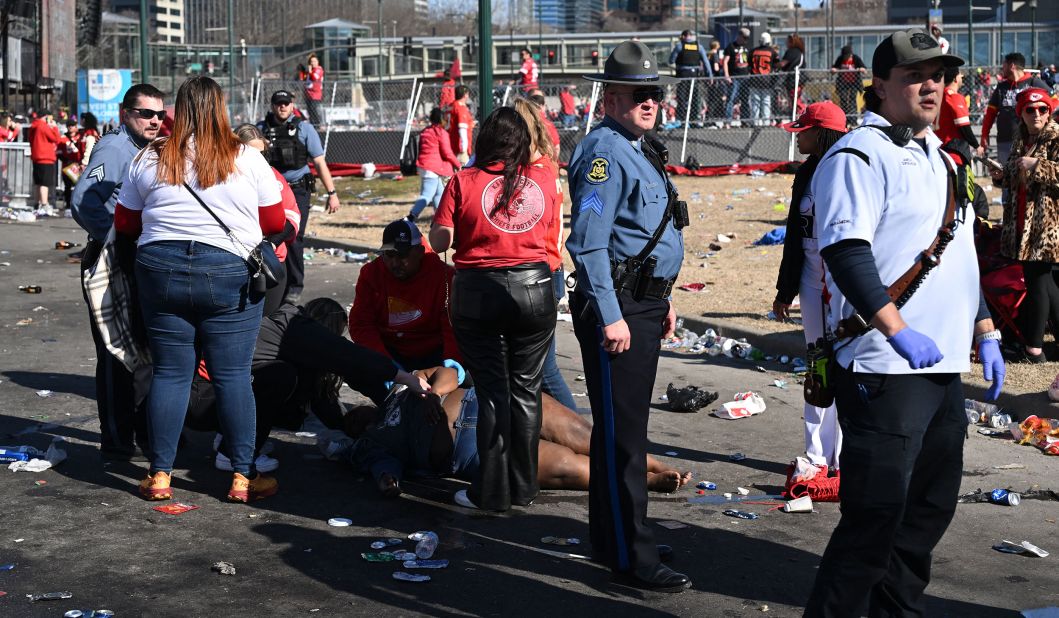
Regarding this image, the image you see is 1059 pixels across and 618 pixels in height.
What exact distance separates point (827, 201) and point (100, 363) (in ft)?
14.1

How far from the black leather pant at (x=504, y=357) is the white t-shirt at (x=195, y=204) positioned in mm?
999

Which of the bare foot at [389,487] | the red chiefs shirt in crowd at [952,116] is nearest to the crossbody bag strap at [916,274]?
the bare foot at [389,487]

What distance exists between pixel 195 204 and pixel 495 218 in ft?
4.35

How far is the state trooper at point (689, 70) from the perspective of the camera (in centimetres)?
2467

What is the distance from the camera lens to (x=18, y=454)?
6.66m

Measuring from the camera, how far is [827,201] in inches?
144

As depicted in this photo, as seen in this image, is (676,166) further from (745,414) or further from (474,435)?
(474,435)

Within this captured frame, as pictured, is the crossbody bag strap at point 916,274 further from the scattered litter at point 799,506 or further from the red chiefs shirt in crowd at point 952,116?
the red chiefs shirt in crowd at point 952,116

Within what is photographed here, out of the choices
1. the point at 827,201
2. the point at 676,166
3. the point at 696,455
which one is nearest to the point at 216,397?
the point at 696,455

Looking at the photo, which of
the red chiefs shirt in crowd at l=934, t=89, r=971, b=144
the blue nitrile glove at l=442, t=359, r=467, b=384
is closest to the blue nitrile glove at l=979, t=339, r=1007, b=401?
the blue nitrile glove at l=442, t=359, r=467, b=384

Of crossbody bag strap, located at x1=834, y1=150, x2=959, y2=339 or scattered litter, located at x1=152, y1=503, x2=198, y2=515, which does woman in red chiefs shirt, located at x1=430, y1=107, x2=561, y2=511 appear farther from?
crossbody bag strap, located at x1=834, y1=150, x2=959, y2=339

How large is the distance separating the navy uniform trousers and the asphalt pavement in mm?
212

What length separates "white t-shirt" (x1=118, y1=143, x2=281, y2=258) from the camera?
18.4ft

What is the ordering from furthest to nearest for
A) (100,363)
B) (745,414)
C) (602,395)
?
(745,414) → (100,363) → (602,395)
